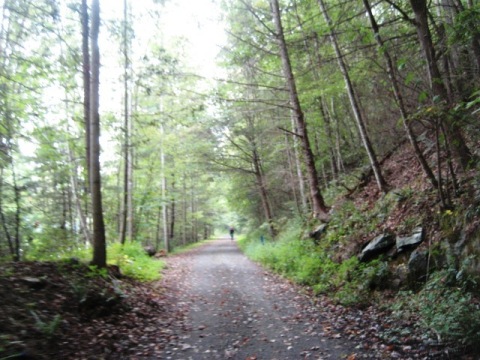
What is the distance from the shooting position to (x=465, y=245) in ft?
18.8

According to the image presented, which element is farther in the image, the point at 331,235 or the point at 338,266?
the point at 331,235

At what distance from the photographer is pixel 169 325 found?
6.84 meters

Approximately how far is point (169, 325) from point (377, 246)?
4.80m

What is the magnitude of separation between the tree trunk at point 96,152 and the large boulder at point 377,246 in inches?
241

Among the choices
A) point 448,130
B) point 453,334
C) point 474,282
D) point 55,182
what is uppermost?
point 55,182

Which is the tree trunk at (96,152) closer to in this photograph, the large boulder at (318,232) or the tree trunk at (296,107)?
the tree trunk at (296,107)

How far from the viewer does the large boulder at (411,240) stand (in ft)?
22.8

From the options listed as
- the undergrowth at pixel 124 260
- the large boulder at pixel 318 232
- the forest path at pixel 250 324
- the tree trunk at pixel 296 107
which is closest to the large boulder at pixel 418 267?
the forest path at pixel 250 324

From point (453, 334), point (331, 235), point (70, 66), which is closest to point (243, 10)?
point (70, 66)

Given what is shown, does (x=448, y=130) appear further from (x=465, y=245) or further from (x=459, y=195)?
(x=465, y=245)

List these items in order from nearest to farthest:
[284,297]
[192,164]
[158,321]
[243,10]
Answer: [158,321], [284,297], [243,10], [192,164]

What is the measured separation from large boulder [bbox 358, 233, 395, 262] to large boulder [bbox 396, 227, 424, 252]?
34 centimetres

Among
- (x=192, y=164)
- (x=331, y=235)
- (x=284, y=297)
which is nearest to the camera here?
(x=284, y=297)

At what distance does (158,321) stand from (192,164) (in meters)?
13.2
